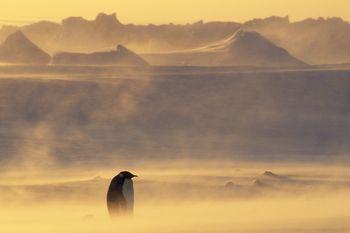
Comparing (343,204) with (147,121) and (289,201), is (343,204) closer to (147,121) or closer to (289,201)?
(289,201)

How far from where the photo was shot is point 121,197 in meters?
20.8

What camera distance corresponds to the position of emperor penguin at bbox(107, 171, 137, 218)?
68.0 feet

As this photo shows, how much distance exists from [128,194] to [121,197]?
122mm

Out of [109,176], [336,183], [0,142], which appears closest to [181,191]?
[336,183]

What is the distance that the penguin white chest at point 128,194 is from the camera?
20.8 metres

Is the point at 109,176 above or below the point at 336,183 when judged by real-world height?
above

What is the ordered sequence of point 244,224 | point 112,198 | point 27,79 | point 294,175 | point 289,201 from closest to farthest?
point 244,224, point 112,198, point 289,201, point 294,175, point 27,79

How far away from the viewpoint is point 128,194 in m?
20.9

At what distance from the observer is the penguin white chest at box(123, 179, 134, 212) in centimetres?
2078

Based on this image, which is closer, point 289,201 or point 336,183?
point 289,201

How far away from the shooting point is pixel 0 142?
41.8 metres

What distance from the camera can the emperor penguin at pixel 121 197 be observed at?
816 inches

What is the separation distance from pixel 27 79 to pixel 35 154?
15.1m

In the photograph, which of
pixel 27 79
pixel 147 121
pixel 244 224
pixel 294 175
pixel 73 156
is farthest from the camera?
pixel 27 79
